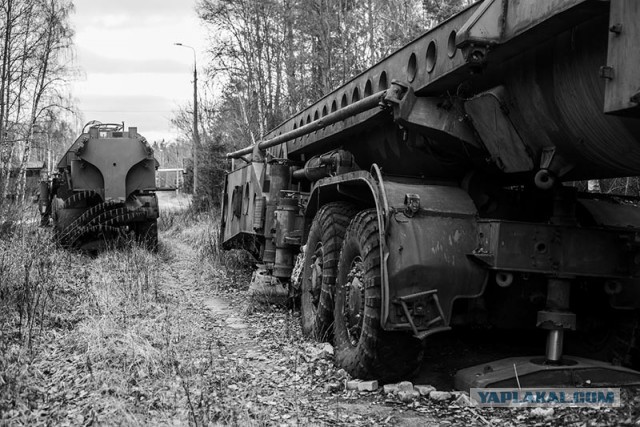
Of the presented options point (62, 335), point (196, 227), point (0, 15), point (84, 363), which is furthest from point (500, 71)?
point (0, 15)

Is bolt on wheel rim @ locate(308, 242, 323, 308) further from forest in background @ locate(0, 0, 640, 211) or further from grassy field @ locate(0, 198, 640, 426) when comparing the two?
forest in background @ locate(0, 0, 640, 211)

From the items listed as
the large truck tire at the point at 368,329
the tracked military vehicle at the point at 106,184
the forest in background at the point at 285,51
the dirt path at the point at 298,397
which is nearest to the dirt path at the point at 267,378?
the dirt path at the point at 298,397

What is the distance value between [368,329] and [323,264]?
4.20 ft

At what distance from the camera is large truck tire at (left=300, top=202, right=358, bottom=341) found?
5.38m

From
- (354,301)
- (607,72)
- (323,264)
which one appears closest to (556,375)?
(354,301)

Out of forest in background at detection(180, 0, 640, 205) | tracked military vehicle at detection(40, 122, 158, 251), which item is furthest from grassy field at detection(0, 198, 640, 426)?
forest in background at detection(180, 0, 640, 205)

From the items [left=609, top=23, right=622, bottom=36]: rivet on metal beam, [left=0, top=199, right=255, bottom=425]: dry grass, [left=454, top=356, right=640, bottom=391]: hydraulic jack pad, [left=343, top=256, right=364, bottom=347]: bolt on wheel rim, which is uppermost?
[left=609, top=23, right=622, bottom=36]: rivet on metal beam

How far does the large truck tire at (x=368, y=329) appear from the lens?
13.7 feet

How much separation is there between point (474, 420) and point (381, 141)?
2457 millimetres

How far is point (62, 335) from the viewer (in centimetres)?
557

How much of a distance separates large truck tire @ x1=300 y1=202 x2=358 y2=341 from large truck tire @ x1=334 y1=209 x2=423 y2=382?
0.52 meters

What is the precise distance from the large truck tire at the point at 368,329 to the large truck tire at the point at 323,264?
20.4 inches

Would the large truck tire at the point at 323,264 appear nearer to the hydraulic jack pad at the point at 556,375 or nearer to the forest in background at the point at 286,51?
the hydraulic jack pad at the point at 556,375

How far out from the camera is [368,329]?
4211 millimetres
